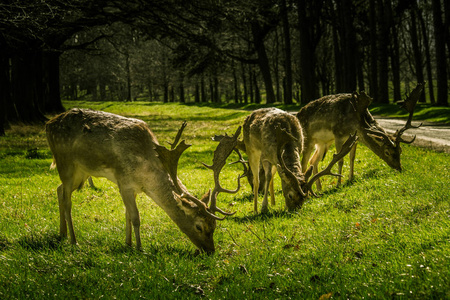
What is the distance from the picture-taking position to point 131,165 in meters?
6.34

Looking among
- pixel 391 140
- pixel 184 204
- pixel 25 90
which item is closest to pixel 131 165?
pixel 184 204

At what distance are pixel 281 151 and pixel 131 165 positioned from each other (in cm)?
272

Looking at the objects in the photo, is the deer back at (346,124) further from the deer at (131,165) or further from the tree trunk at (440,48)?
the tree trunk at (440,48)

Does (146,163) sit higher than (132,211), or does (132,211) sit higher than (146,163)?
(146,163)

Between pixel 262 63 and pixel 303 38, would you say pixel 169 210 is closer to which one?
Answer: pixel 303 38

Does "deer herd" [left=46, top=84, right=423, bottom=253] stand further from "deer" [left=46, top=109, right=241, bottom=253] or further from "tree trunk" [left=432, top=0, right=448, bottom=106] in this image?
"tree trunk" [left=432, top=0, right=448, bottom=106]

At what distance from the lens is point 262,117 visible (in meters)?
9.19

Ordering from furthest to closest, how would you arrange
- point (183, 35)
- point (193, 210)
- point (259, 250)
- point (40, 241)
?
point (183, 35)
point (40, 241)
point (193, 210)
point (259, 250)

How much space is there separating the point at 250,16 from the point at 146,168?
667 inches

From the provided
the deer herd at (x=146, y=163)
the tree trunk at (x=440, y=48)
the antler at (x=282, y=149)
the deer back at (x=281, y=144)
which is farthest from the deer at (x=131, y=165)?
the tree trunk at (x=440, y=48)

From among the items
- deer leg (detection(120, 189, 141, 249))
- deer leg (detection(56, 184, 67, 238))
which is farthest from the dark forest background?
deer leg (detection(120, 189, 141, 249))

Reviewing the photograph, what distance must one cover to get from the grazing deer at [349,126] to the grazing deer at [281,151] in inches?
64.7

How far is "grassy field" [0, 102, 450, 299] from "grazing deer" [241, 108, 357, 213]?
1.51 feet

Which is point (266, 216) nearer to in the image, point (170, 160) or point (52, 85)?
point (170, 160)
